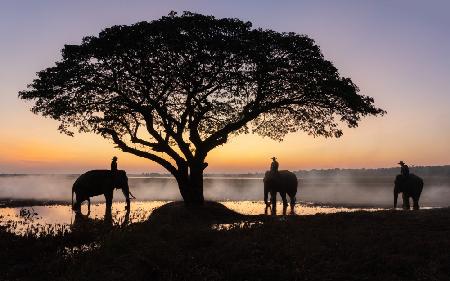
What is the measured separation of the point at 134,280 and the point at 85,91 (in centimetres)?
1726

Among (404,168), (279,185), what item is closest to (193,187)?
(279,185)

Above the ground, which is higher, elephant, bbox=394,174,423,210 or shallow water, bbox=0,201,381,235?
elephant, bbox=394,174,423,210

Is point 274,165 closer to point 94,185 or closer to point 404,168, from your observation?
point 404,168

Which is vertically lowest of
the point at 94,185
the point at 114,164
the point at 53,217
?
the point at 53,217

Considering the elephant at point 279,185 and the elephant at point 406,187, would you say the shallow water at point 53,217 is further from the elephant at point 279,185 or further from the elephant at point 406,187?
the elephant at point 406,187

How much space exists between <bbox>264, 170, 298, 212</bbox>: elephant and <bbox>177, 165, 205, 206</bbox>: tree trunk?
5284mm

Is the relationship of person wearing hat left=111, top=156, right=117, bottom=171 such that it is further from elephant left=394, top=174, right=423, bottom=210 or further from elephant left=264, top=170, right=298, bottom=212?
elephant left=394, top=174, right=423, bottom=210

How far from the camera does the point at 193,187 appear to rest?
2595 centimetres

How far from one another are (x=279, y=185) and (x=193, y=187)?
7429 millimetres

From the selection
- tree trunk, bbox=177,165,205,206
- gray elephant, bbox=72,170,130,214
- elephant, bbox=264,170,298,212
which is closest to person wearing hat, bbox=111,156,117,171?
gray elephant, bbox=72,170,130,214

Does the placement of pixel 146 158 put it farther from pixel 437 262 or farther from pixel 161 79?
pixel 437 262

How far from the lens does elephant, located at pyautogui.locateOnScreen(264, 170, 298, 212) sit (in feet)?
97.2

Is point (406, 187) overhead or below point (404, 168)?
below

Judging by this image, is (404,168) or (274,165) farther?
(274,165)
